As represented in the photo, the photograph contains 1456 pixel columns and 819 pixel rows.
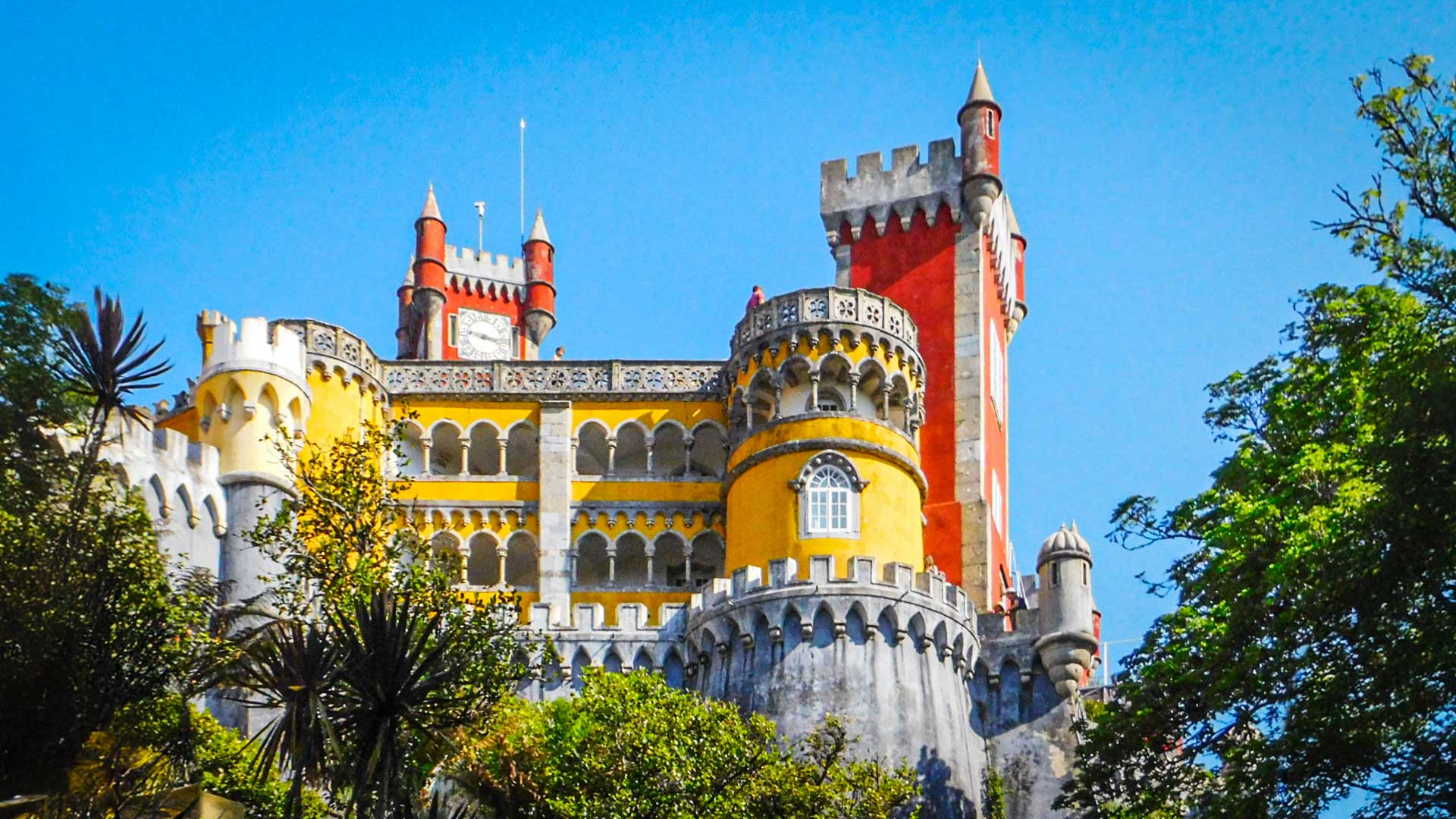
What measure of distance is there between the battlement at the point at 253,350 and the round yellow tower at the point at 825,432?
1233 centimetres

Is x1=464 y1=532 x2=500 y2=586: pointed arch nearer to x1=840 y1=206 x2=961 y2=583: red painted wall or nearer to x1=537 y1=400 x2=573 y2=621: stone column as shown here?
x1=537 y1=400 x2=573 y2=621: stone column

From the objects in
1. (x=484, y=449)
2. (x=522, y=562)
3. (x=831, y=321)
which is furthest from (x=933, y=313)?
(x=522, y=562)

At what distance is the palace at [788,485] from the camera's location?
54156 millimetres

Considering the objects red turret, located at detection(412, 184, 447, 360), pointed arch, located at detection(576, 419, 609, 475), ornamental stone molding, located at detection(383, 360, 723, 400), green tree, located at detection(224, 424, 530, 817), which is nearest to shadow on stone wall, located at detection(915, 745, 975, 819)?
green tree, located at detection(224, 424, 530, 817)

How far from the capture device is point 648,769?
4422 centimetres

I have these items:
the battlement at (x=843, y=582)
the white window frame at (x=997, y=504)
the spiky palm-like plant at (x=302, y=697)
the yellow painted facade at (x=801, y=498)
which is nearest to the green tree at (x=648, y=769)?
the spiky palm-like plant at (x=302, y=697)

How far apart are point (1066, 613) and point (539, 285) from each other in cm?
4439

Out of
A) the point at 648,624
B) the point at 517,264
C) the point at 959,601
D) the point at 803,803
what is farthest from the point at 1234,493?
the point at 517,264

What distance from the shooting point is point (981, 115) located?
225ft

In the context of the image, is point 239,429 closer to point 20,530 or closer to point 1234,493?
point 20,530

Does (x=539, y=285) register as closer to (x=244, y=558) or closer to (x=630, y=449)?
(x=630, y=449)

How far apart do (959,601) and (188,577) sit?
1929cm

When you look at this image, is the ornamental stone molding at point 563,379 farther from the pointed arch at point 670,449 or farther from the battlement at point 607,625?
the battlement at point 607,625

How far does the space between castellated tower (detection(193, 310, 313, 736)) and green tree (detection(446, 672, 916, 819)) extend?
37.7 feet
